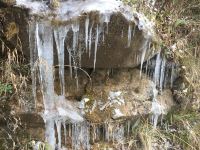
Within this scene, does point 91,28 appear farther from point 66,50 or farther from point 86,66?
point 86,66

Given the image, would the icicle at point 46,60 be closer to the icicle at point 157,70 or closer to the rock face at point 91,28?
the rock face at point 91,28

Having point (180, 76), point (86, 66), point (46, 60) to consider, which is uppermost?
point (46, 60)

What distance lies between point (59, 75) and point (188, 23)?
197 cm

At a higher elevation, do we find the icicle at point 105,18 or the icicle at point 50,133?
the icicle at point 105,18

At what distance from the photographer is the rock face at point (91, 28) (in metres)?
4.52

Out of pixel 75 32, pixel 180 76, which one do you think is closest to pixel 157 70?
pixel 180 76

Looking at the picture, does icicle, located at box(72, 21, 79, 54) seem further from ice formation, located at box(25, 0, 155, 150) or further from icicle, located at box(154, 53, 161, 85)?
icicle, located at box(154, 53, 161, 85)

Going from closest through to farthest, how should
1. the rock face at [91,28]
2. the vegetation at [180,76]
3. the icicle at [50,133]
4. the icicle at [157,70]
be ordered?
the rock face at [91,28] → the vegetation at [180,76] → the icicle at [50,133] → the icicle at [157,70]

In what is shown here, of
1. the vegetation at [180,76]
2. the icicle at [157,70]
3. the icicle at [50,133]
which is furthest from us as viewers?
the icicle at [157,70]

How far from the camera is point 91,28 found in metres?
4.61

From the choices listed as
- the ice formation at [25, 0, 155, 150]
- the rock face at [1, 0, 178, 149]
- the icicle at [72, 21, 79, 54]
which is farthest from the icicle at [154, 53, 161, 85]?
the icicle at [72, 21, 79, 54]

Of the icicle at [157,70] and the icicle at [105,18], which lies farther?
the icicle at [157,70]

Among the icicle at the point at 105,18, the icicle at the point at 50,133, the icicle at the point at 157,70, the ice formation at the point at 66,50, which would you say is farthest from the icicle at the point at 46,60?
the icicle at the point at 157,70

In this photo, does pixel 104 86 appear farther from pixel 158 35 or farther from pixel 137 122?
pixel 158 35
